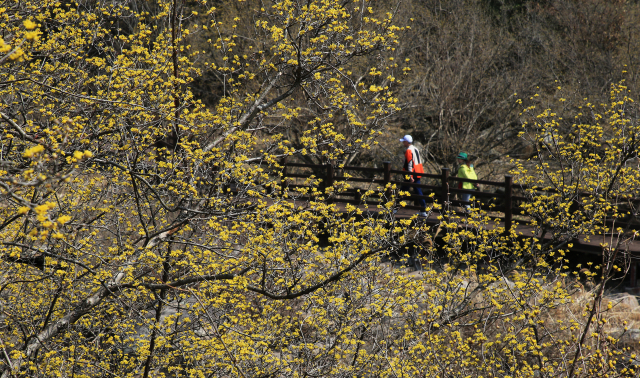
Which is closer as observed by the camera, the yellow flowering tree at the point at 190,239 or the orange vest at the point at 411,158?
the yellow flowering tree at the point at 190,239

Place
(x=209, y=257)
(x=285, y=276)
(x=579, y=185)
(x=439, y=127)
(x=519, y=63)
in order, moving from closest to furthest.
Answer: (x=285, y=276) < (x=209, y=257) < (x=579, y=185) < (x=439, y=127) < (x=519, y=63)

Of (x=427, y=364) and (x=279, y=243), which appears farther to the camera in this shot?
(x=427, y=364)

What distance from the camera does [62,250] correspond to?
536cm

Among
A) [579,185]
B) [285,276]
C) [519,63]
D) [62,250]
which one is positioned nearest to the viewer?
[285,276]

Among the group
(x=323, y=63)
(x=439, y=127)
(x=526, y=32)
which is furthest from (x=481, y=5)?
(x=323, y=63)

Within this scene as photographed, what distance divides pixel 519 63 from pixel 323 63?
1255 cm

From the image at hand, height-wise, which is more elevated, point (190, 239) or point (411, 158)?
point (190, 239)

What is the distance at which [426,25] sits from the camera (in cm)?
1722

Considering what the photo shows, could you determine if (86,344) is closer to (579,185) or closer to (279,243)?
(279,243)

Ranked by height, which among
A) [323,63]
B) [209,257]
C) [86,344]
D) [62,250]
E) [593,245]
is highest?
[323,63]

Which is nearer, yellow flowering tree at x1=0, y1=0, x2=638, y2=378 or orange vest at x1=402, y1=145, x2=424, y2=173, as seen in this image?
yellow flowering tree at x1=0, y1=0, x2=638, y2=378

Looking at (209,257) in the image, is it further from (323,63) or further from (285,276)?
(323,63)

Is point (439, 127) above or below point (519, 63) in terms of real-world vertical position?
below

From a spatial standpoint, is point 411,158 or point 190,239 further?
point 411,158
